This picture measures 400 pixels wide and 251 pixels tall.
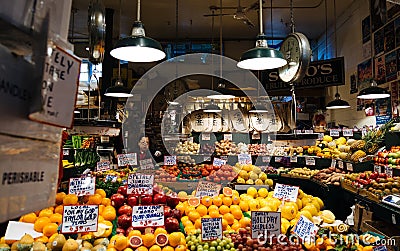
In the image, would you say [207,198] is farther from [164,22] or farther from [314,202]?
[164,22]

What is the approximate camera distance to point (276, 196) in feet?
11.1

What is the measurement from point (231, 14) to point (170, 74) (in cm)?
331

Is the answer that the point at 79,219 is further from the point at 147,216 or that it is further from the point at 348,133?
the point at 348,133

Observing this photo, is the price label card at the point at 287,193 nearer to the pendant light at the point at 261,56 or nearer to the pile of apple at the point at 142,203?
the pile of apple at the point at 142,203

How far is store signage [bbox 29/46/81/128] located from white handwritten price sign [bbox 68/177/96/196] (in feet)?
7.82

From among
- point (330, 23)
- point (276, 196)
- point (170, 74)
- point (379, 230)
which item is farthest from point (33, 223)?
point (330, 23)

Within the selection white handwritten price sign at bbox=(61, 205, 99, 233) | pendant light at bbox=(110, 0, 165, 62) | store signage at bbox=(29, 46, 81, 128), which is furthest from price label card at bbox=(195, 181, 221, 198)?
store signage at bbox=(29, 46, 81, 128)

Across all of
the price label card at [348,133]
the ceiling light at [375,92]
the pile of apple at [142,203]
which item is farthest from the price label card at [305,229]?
the price label card at [348,133]

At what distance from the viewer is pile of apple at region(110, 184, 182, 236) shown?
2746 millimetres

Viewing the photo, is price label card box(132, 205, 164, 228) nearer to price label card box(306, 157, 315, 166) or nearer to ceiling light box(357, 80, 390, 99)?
ceiling light box(357, 80, 390, 99)

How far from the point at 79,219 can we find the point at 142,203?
35.6 inches

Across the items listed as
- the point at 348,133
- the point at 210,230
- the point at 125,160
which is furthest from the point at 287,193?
the point at 348,133

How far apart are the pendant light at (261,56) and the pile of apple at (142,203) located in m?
1.64

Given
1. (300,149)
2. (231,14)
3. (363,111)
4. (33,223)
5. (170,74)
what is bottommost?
(33,223)
